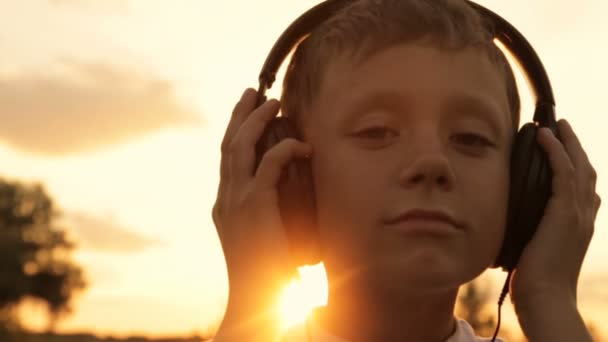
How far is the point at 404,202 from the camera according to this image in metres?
2.02

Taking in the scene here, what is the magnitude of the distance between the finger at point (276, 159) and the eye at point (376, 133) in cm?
16

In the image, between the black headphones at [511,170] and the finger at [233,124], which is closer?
the black headphones at [511,170]

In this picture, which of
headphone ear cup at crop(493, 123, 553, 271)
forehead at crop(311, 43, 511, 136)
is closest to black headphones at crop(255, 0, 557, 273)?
headphone ear cup at crop(493, 123, 553, 271)

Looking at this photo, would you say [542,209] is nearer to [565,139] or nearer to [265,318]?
[565,139]

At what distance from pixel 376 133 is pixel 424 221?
26cm

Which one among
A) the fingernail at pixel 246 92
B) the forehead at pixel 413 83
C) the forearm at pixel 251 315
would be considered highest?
the fingernail at pixel 246 92

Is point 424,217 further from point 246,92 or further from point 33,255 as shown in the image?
point 33,255

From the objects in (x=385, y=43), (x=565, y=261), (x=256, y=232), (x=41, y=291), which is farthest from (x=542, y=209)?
(x=41, y=291)

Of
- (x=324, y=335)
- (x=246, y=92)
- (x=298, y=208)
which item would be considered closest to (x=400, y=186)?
(x=298, y=208)

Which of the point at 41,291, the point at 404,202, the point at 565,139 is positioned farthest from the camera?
the point at 41,291

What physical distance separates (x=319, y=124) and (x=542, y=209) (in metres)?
0.63

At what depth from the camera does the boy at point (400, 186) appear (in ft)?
6.70

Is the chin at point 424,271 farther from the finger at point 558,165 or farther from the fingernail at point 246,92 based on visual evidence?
A: the fingernail at point 246,92

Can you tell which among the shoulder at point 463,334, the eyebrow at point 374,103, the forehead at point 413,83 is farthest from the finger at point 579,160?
the eyebrow at point 374,103
